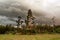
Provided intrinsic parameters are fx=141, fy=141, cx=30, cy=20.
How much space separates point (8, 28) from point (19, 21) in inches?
582

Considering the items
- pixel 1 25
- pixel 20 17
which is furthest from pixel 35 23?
pixel 1 25

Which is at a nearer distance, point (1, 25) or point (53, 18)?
point (1, 25)

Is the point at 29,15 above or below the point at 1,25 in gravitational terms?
above

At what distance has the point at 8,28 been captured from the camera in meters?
58.8

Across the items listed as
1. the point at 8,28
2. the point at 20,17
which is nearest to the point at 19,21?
the point at 20,17

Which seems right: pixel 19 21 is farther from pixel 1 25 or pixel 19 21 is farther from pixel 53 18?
pixel 53 18

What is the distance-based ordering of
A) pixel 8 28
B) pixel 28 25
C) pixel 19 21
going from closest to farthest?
pixel 8 28 → pixel 28 25 → pixel 19 21

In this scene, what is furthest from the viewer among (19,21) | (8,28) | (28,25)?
(19,21)

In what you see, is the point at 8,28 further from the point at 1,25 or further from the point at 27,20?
the point at 27,20

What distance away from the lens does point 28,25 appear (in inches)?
2478

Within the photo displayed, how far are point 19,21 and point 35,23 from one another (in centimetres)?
852

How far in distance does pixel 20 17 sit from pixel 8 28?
1600cm

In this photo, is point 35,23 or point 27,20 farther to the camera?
point 35,23

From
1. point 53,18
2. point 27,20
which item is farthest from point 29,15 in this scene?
point 53,18
